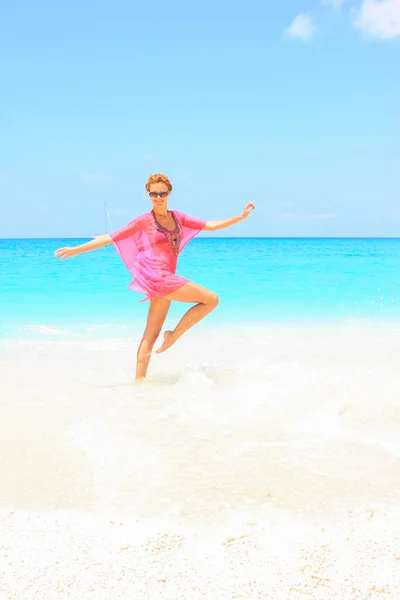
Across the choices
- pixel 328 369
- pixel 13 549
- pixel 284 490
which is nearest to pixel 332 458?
pixel 284 490

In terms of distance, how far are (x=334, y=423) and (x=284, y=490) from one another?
40.8 inches

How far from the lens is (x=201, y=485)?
8.61ft

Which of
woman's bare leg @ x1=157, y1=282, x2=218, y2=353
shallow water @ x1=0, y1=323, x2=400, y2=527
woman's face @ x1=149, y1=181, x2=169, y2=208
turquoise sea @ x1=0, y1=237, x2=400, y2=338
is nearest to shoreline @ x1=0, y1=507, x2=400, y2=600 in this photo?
shallow water @ x1=0, y1=323, x2=400, y2=527

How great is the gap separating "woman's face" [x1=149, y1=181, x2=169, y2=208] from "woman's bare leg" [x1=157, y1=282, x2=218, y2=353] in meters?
0.69

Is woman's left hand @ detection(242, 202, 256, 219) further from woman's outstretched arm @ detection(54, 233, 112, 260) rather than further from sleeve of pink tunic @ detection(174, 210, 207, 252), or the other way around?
woman's outstretched arm @ detection(54, 233, 112, 260)

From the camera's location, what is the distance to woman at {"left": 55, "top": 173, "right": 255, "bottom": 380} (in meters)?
4.34

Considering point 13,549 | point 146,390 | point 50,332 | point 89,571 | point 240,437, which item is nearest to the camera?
point 89,571

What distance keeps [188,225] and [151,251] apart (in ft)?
1.41

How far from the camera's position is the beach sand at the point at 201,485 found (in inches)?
75.9

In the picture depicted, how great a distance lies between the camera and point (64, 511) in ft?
7.93

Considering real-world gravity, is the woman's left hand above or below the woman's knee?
above

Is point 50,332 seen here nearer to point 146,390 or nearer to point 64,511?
point 146,390

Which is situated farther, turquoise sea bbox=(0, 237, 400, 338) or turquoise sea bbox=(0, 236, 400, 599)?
turquoise sea bbox=(0, 237, 400, 338)

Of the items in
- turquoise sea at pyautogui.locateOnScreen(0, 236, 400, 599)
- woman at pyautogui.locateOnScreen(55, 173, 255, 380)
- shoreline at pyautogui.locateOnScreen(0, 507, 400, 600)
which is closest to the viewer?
shoreline at pyautogui.locateOnScreen(0, 507, 400, 600)
